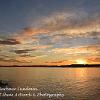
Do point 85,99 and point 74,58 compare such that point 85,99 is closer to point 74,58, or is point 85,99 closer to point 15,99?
point 15,99

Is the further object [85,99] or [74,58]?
[85,99]

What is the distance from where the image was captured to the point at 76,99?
24.0 m

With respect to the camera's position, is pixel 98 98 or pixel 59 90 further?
pixel 59 90

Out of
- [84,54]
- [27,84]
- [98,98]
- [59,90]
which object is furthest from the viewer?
[27,84]

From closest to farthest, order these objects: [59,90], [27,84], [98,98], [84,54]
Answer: [84,54] < [98,98] < [59,90] < [27,84]

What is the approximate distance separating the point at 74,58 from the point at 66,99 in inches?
433

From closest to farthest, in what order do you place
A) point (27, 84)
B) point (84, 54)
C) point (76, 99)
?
1. point (84, 54)
2. point (76, 99)
3. point (27, 84)

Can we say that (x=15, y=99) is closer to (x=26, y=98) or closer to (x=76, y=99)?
(x=26, y=98)

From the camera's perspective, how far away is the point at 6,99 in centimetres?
2286

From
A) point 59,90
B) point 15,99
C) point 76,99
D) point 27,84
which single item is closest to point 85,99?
point 76,99

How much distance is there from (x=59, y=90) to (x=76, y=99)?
4940 mm

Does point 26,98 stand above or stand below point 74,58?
below

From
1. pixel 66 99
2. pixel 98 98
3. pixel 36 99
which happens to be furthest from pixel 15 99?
pixel 98 98

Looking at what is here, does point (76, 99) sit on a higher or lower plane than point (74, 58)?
lower
